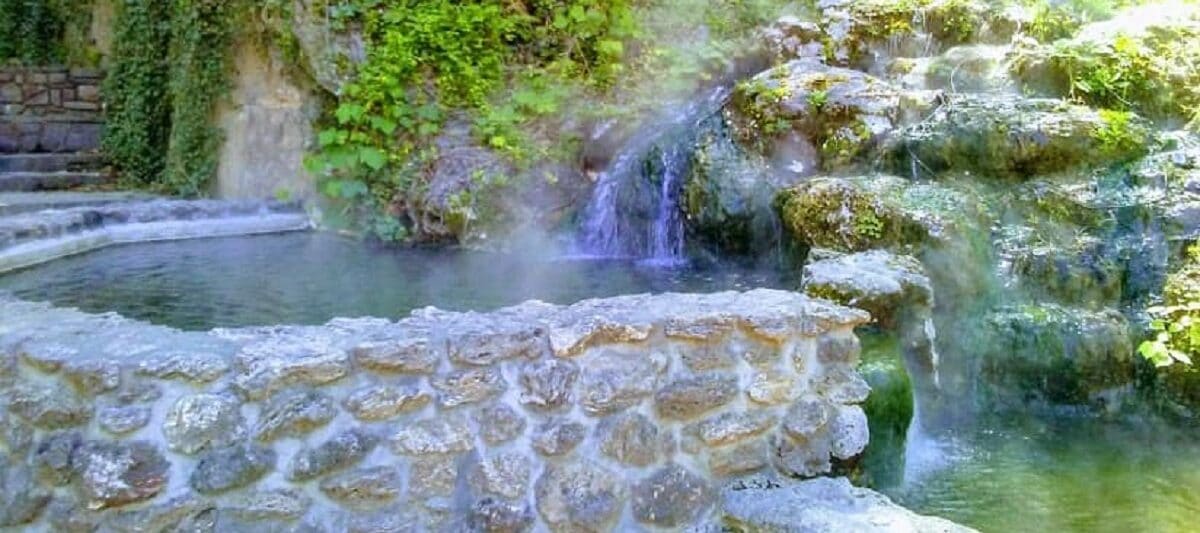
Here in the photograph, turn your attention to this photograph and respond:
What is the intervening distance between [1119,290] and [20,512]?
15.7 feet

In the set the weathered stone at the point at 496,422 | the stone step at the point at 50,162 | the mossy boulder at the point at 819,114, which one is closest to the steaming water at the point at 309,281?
the mossy boulder at the point at 819,114

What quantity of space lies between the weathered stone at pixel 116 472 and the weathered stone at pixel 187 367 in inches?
7.9

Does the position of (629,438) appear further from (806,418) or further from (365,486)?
(365,486)

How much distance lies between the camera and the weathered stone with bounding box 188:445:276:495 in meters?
2.62

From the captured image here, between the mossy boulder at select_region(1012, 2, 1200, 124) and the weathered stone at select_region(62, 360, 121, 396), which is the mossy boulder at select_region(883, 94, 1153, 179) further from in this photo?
the weathered stone at select_region(62, 360, 121, 396)

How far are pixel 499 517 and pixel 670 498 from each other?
0.55 meters

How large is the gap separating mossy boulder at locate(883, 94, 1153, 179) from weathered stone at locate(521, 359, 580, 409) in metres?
3.48

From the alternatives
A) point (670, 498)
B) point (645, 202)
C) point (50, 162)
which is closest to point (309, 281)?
point (645, 202)

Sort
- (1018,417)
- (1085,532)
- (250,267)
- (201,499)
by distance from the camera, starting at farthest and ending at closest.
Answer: (250,267), (1018,417), (1085,532), (201,499)

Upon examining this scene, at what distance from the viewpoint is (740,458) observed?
10.2 feet

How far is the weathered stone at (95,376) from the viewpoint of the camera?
258 cm

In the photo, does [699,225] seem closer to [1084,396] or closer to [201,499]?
[1084,396]

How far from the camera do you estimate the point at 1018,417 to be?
4414 millimetres

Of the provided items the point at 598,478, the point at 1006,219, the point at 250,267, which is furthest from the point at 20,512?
the point at 1006,219
